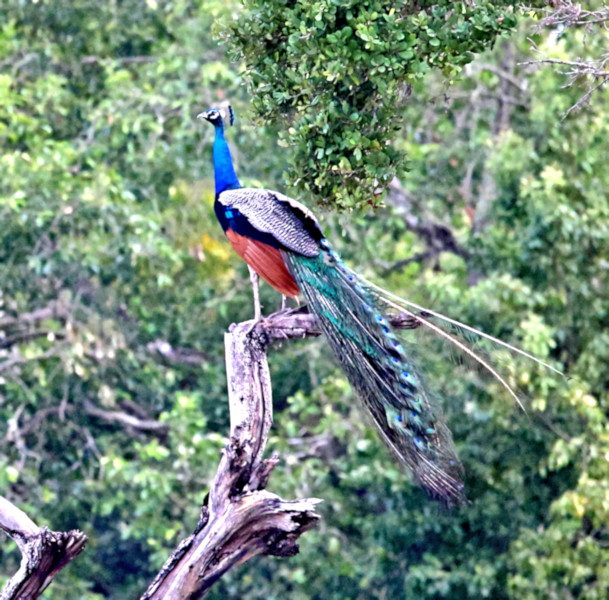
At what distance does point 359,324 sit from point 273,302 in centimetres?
369

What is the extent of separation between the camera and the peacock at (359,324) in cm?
381

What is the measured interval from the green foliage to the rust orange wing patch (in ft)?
0.89

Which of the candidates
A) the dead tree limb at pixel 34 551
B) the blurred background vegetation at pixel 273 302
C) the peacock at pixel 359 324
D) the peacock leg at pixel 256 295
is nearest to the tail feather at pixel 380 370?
the peacock at pixel 359 324

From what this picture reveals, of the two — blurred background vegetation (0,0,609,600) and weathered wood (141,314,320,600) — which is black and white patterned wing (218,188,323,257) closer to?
weathered wood (141,314,320,600)

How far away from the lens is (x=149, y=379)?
27.6ft

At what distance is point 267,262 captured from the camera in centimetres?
429

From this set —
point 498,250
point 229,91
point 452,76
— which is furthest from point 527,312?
point 452,76

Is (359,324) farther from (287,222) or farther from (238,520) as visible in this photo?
(238,520)

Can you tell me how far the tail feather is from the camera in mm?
3783

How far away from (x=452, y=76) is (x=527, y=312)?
10.6ft

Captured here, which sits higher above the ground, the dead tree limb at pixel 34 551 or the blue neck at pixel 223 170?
the blue neck at pixel 223 170

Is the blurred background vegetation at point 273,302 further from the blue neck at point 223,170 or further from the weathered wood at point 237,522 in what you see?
the weathered wood at point 237,522

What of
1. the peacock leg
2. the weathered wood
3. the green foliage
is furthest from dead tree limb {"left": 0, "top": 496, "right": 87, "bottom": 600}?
the green foliage

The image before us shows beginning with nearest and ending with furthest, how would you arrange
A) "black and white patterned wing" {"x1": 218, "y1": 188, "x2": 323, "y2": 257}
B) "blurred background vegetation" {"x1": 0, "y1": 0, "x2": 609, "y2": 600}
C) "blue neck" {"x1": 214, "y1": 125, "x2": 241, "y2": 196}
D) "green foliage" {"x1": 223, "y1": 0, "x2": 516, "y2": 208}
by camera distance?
"green foliage" {"x1": 223, "y1": 0, "x2": 516, "y2": 208}, "black and white patterned wing" {"x1": 218, "y1": 188, "x2": 323, "y2": 257}, "blue neck" {"x1": 214, "y1": 125, "x2": 241, "y2": 196}, "blurred background vegetation" {"x1": 0, "y1": 0, "x2": 609, "y2": 600}
